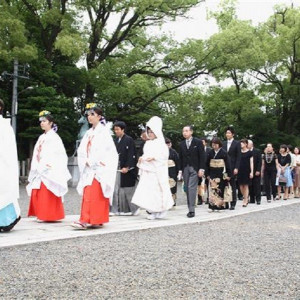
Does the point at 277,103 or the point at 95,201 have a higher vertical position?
the point at 277,103

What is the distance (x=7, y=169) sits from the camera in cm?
712

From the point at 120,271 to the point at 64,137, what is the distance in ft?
61.1

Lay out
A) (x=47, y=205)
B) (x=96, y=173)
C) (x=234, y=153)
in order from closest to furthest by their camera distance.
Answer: (x=96, y=173) < (x=47, y=205) < (x=234, y=153)

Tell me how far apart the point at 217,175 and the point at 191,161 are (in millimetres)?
1244

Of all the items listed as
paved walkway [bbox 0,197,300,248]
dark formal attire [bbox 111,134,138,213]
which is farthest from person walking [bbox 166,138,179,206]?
dark formal attire [bbox 111,134,138,213]

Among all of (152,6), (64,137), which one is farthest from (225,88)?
(64,137)

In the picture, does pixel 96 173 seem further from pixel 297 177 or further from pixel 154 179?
pixel 297 177

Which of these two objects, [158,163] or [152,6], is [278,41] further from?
[158,163]

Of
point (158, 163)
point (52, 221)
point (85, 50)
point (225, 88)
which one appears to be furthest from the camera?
point (225, 88)

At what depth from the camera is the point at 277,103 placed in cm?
3216

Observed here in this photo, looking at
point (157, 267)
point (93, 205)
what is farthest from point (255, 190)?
point (157, 267)

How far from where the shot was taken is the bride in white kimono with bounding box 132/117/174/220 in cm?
927

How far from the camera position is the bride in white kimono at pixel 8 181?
273 inches

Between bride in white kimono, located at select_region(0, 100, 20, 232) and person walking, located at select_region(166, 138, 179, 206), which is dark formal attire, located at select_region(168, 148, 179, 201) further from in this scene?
bride in white kimono, located at select_region(0, 100, 20, 232)
